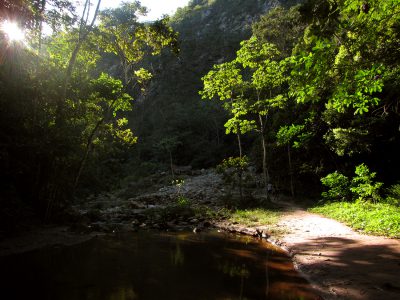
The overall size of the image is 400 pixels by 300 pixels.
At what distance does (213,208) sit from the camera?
16219 millimetres

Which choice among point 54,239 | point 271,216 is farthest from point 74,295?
point 271,216

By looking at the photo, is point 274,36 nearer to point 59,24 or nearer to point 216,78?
point 216,78

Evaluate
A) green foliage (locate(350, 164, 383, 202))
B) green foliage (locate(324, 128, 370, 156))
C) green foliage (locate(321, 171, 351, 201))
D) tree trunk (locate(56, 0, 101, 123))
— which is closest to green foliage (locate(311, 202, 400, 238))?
green foliage (locate(350, 164, 383, 202))

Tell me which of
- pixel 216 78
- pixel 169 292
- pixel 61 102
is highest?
pixel 216 78

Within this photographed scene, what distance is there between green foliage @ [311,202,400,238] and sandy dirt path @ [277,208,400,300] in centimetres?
40

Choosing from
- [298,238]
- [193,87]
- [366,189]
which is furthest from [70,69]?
[193,87]

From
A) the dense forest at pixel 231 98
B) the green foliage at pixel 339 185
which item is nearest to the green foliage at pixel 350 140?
the dense forest at pixel 231 98

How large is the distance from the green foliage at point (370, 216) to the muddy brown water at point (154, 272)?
286 centimetres

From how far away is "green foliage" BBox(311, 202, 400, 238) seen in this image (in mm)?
8766

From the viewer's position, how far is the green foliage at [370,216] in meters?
8.77

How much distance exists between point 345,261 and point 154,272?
4041mm

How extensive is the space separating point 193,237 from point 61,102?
→ 6.49 metres

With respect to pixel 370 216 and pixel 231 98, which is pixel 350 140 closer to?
pixel 370 216

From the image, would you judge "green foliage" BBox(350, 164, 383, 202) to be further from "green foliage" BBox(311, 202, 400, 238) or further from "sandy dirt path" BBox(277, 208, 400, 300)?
"sandy dirt path" BBox(277, 208, 400, 300)
